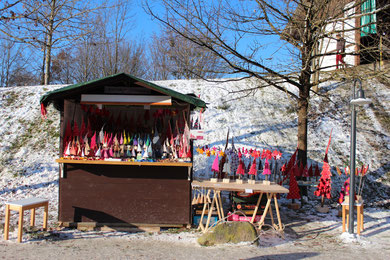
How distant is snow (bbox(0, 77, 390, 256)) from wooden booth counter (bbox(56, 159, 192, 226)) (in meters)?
0.44

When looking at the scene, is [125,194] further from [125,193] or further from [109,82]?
[109,82]

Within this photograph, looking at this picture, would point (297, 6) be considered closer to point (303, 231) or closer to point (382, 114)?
point (303, 231)

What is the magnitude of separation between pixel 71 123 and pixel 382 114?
13.4 m

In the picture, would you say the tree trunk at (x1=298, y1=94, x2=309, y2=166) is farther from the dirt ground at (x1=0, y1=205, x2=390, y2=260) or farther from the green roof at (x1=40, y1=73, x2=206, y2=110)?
the green roof at (x1=40, y1=73, x2=206, y2=110)

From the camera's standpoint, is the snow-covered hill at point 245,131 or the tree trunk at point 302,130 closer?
the tree trunk at point 302,130

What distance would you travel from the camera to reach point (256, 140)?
44.8ft

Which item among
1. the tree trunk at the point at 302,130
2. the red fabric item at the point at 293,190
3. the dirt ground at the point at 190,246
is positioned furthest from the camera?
the tree trunk at the point at 302,130

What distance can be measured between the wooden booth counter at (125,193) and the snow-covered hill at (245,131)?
5.62 ft

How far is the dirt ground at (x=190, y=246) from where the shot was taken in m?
5.50

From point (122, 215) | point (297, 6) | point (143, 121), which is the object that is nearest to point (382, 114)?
point (297, 6)

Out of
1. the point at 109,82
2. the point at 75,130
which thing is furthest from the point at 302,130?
the point at 75,130

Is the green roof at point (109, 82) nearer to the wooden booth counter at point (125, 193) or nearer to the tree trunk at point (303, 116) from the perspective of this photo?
the wooden booth counter at point (125, 193)

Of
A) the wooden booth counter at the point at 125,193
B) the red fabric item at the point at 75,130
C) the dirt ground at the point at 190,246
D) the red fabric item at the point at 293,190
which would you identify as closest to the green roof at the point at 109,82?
the red fabric item at the point at 75,130

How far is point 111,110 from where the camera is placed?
8.48m
